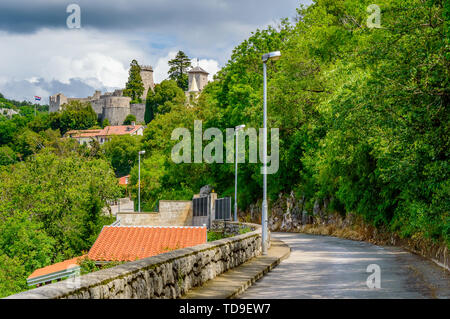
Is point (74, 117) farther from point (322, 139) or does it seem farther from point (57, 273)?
point (57, 273)

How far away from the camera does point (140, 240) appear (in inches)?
1220

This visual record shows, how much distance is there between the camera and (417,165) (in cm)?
1434

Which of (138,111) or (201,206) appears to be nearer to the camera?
(201,206)

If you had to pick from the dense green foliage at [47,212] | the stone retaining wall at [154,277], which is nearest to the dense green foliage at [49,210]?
the dense green foliage at [47,212]

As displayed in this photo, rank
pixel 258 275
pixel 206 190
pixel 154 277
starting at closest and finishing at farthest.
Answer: pixel 154 277 < pixel 258 275 < pixel 206 190

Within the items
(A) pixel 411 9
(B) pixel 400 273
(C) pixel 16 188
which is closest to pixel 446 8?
(A) pixel 411 9

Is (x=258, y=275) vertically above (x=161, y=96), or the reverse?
(x=161, y=96)

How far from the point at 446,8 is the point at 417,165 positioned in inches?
156

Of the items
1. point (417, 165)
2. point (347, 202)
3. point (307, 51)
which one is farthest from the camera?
point (307, 51)

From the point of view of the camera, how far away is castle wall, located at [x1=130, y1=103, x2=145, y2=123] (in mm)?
195375

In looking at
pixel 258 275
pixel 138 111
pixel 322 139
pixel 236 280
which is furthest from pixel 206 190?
pixel 138 111

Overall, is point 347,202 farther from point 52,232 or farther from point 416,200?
point 52,232

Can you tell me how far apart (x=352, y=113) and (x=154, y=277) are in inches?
460
